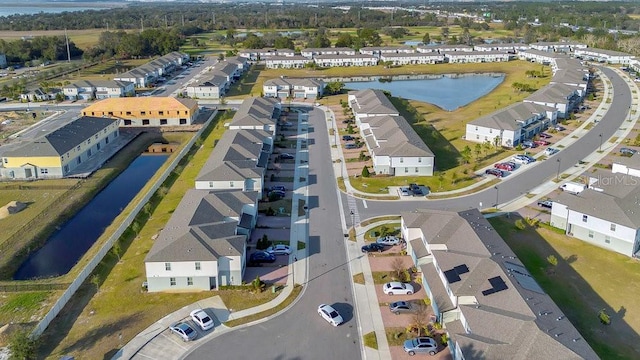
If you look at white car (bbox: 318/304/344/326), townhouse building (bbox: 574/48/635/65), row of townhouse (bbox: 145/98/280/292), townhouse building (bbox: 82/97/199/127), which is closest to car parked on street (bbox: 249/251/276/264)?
row of townhouse (bbox: 145/98/280/292)

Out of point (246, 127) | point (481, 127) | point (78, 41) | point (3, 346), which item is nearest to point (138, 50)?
point (78, 41)

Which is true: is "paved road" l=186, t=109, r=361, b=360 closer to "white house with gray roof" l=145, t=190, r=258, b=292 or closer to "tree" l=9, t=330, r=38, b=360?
"white house with gray roof" l=145, t=190, r=258, b=292

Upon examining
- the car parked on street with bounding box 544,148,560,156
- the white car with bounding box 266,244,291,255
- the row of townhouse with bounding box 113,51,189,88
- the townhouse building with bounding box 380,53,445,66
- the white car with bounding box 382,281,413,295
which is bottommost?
the white car with bounding box 382,281,413,295

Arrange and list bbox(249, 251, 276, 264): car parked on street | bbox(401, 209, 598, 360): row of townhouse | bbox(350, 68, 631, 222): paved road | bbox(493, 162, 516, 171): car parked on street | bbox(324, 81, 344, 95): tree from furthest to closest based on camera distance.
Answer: bbox(324, 81, 344, 95): tree
bbox(493, 162, 516, 171): car parked on street
bbox(350, 68, 631, 222): paved road
bbox(249, 251, 276, 264): car parked on street
bbox(401, 209, 598, 360): row of townhouse

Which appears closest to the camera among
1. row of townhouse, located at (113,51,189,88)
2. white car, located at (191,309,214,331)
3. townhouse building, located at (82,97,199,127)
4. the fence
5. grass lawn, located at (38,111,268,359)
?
grass lawn, located at (38,111,268,359)

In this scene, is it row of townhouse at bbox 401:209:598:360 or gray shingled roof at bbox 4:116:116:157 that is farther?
gray shingled roof at bbox 4:116:116:157

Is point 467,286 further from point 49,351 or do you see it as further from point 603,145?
point 603,145

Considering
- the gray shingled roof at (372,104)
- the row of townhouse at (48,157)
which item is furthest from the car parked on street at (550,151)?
the row of townhouse at (48,157)
